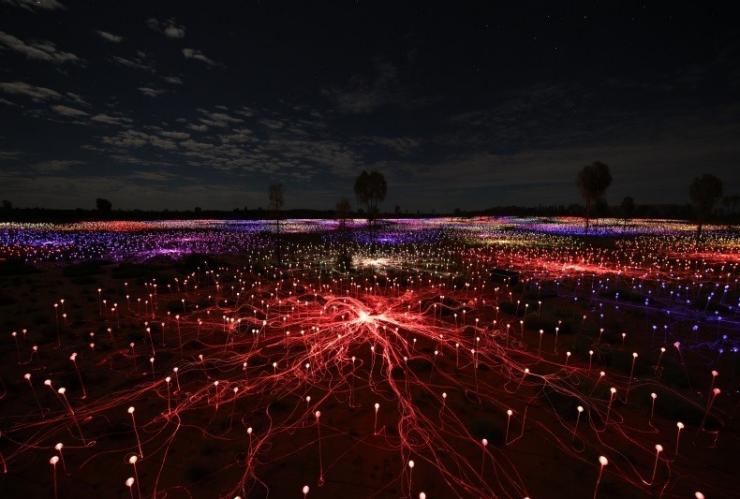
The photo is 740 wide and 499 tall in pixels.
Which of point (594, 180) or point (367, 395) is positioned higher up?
point (594, 180)

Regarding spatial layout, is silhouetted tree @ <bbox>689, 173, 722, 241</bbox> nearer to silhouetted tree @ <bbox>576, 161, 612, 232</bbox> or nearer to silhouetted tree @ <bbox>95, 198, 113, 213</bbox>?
silhouetted tree @ <bbox>576, 161, 612, 232</bbox>

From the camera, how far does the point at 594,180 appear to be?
119 feet

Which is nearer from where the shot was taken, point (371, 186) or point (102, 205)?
point (371, 186)

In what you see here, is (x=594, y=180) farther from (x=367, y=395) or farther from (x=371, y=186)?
(x=367, y=395)

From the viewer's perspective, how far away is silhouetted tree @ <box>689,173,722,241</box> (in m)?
31.6

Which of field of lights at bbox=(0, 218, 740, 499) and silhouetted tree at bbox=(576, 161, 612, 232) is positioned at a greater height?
silhouetted tree at bbox=(576, 161, 612, 232)

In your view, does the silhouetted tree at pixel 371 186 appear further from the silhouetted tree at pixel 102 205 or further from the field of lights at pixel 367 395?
the silhouetted tree at pixel 102 205

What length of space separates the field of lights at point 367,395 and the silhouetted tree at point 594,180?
2456 cm

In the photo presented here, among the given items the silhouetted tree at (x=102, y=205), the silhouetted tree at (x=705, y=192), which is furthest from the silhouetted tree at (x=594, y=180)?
the silhouetted tree at (x=102, y=205)

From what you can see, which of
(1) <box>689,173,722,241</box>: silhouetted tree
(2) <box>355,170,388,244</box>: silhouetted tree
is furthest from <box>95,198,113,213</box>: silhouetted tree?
(1) <box>689,173,722,241</box>: silhouetted tree

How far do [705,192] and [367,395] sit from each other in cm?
4097

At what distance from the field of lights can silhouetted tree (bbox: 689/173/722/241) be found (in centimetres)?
2436

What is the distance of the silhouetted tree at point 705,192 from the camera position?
31.6 metres

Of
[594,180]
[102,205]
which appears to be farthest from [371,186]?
[102,205]
